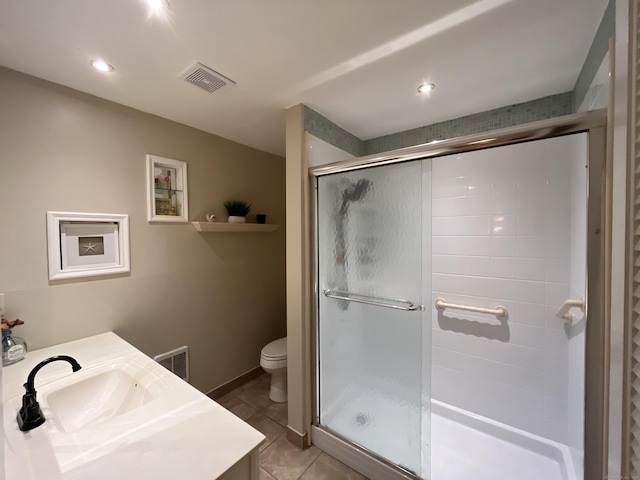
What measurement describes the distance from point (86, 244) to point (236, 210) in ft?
3.29

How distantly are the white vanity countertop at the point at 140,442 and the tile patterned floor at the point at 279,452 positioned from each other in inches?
35.5

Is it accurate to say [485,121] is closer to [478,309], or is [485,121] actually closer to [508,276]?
[508,276]

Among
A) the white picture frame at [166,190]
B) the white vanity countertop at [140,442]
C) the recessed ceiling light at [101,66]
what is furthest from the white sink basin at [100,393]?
the recessed ceiling light at [101,66]

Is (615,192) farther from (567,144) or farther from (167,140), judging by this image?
(167,140)

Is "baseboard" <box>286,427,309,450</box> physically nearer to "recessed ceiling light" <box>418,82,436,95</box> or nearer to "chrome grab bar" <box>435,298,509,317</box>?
"chrome grab bar" <box>435,298,509,317</box>

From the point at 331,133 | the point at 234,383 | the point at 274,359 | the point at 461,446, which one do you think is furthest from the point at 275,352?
the point at 331,133

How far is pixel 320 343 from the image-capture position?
179 cm

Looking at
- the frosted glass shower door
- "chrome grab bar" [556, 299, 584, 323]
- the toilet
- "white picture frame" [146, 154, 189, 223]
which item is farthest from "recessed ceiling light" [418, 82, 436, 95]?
the toilet

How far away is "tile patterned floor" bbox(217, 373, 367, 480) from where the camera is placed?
1538 millimetres

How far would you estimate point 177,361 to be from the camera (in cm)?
197

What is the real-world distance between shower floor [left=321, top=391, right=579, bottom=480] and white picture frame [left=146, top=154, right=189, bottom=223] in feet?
5.77

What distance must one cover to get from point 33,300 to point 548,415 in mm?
3068

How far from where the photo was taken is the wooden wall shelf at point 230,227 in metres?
2.01

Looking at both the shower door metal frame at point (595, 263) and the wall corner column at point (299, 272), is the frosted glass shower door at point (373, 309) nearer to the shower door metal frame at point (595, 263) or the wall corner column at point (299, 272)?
the wall corner column at point (299, 272)
